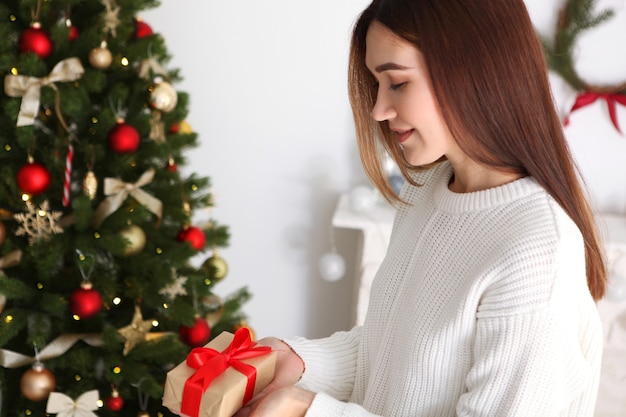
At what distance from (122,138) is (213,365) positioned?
36.4 inches

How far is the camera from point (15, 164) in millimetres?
1808

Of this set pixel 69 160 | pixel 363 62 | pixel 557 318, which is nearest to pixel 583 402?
pixel 557 318

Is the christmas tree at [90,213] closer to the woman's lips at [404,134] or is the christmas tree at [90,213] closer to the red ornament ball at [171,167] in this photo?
the red ornament ball at [171,167]

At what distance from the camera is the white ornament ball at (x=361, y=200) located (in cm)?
239

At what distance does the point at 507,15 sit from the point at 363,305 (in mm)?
1611

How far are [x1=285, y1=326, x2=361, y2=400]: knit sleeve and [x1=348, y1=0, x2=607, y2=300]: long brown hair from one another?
46 centimetres

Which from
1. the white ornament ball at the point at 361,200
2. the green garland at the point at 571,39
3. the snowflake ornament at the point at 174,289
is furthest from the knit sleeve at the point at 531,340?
the green garland at the point at 571,39

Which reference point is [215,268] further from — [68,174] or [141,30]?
[141,30]

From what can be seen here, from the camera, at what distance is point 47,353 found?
1.83m

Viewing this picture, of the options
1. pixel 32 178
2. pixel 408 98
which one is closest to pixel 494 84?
pixel 408 98

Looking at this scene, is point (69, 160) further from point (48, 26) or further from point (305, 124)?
point (305, 124)

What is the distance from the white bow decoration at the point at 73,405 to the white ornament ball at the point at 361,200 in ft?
3.36

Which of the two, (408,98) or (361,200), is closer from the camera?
(408,98)

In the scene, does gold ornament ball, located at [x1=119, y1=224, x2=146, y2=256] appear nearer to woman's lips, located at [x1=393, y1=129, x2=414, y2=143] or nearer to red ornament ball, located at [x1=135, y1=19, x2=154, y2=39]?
red ornament ball, located at [x1=135, y1=19, x2=154, y2=39]
